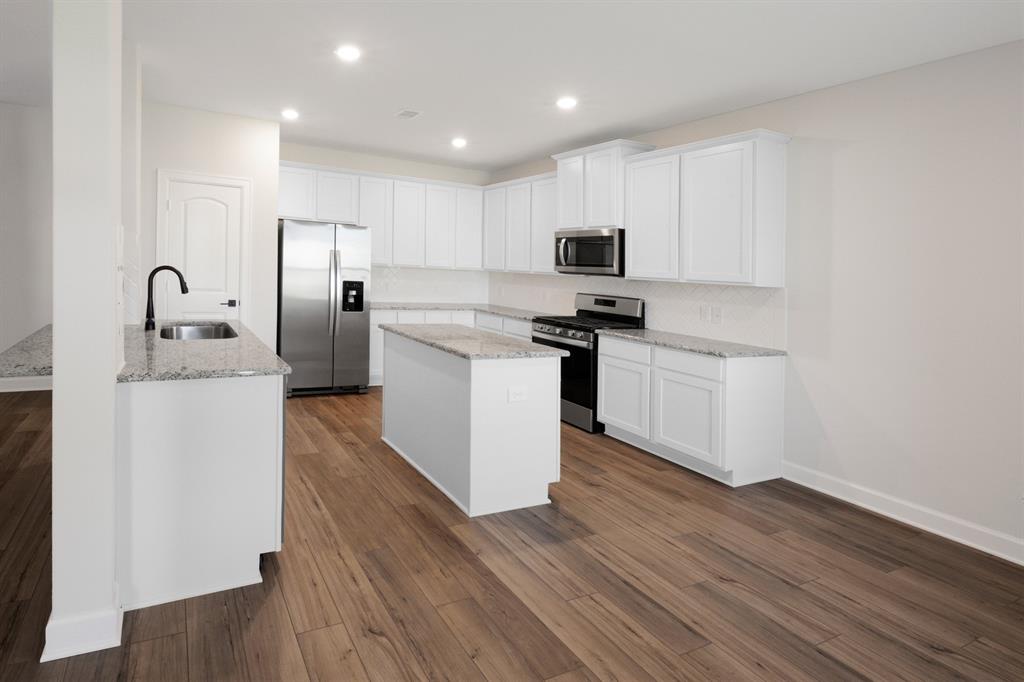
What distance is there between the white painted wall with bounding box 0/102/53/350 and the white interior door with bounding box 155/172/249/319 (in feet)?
5.50

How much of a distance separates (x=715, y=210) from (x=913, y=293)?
132 cm

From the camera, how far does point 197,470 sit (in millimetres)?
2492

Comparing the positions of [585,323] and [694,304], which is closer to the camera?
[694,304]

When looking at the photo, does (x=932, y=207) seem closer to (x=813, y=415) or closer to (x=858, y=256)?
(x=858, y=256)

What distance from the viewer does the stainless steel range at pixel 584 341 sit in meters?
5.20

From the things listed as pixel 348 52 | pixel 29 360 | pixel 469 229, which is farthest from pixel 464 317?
pixel 29 360

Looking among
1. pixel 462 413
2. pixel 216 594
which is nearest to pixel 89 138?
pixel 216 594

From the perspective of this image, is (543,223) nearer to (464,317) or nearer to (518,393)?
(464,317)

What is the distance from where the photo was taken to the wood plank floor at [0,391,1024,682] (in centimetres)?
213

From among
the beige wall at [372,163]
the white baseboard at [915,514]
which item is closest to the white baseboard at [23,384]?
the beige wall at [372,163]

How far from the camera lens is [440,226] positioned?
7336mm

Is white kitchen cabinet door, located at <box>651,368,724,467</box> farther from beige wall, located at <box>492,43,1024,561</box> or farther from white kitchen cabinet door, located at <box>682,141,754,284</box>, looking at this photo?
white kitchen cabinet door, located at <box>682,141,754,284</box>

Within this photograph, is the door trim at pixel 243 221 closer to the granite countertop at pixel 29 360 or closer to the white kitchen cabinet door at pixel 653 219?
Answer: the granite countertop at pixel 29 360

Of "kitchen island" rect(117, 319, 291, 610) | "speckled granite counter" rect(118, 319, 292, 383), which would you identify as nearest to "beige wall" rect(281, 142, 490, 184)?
"speckled granite counter" rect(118, 319, 292, 383)
